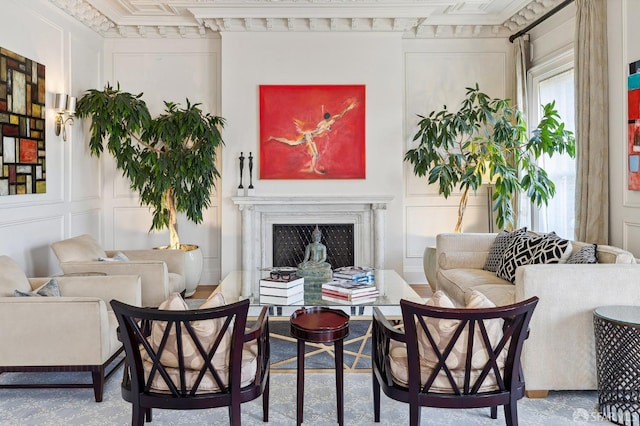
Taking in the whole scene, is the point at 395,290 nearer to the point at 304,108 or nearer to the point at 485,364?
the point at 485,364

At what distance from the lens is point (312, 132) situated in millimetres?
5574

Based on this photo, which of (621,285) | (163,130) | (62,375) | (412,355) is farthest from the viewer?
(163,130)

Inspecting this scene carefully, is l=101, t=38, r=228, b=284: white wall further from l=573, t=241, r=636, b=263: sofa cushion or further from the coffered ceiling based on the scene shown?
l=573, t=241, r=636, b=263: sofa cushion

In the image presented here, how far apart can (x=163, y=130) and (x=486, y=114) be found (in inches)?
135

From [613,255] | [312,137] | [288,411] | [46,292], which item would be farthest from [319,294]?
[312,137]

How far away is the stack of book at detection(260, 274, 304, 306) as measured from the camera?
3069 millimetres

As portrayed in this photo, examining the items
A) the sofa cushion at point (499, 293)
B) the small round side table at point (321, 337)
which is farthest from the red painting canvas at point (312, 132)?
the small round side table at point (321, 337)

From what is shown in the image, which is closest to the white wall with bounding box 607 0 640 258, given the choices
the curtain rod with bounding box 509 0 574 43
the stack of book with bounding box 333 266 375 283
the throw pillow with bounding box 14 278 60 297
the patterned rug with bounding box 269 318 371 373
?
the curtain rod with bounding box 509 0 574 43

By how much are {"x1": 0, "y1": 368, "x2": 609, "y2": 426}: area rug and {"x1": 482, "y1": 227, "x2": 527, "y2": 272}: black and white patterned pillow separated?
1396mm

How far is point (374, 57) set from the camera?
554cm

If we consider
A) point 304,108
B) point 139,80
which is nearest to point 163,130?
point 139,80

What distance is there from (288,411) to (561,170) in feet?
12.8

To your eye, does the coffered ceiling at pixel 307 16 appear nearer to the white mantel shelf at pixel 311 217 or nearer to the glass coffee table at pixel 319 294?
the white mantel shelf at pixel 311 217

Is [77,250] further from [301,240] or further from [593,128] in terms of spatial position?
[593,128]
